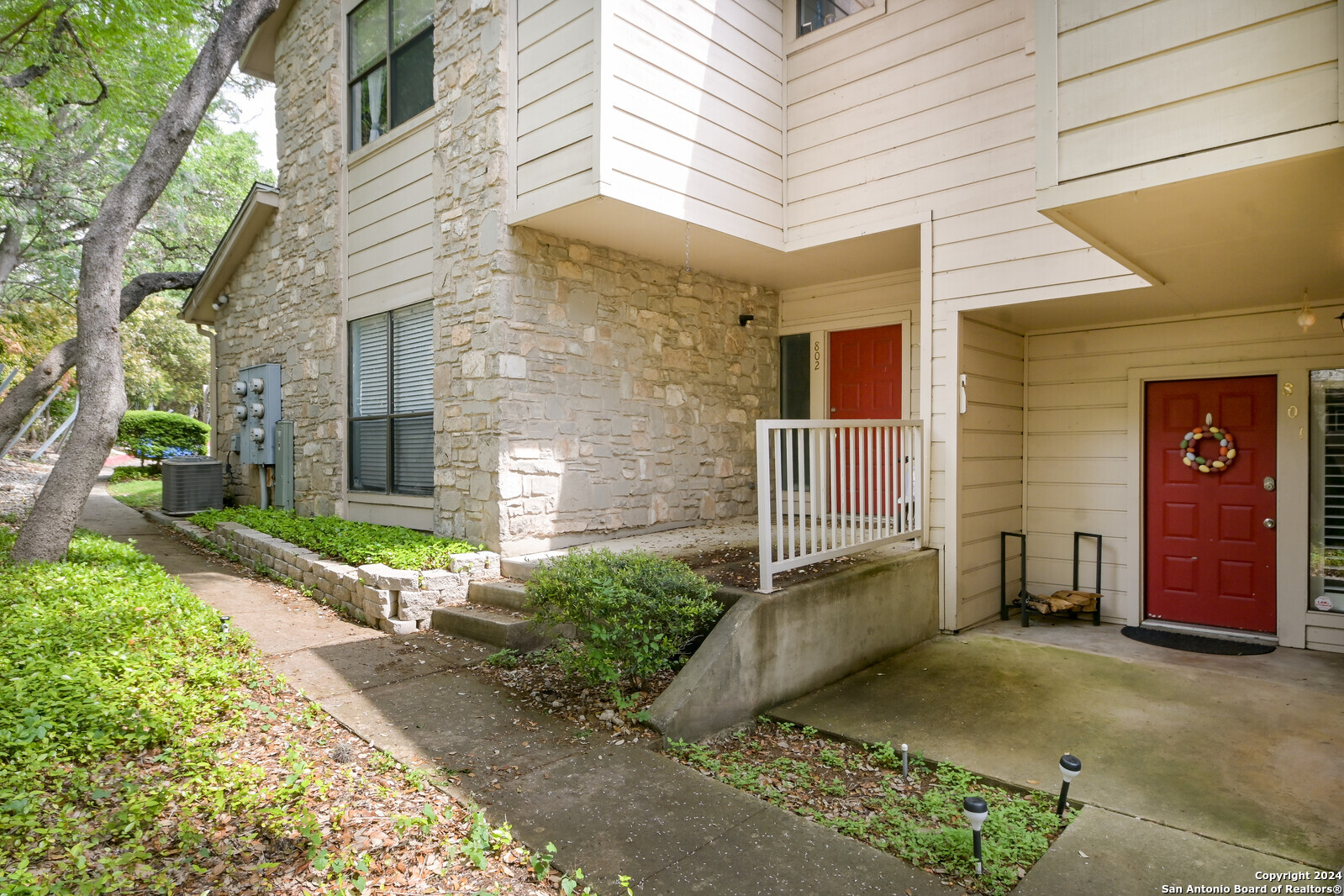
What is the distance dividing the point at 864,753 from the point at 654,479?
342cm

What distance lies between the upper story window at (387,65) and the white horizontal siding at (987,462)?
16.6 feet

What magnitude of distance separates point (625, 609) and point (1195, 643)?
4065mm

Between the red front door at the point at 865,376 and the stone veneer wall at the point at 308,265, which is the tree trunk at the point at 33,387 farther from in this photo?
the red front door at the point at 865,376

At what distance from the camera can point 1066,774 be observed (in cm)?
247

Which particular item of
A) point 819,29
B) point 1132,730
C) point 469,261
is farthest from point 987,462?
point 469,261

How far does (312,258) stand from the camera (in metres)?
7.49

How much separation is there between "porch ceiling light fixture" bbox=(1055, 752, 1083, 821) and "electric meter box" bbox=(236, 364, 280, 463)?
814 cm

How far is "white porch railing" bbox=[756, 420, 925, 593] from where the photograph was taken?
3766mm

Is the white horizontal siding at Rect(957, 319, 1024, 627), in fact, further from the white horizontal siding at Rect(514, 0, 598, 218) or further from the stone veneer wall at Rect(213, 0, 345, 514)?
the stone veneer wall at Rect(213, 0, 345, 514)

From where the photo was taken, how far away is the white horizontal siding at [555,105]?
4.65 metres

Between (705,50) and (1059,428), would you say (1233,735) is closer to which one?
(1059,428)

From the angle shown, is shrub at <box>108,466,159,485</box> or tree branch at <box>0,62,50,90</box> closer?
tree branch at <box>0,62,50,90</box>

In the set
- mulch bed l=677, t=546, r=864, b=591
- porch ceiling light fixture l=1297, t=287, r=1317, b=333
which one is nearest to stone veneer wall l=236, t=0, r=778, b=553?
mulch bed l=677, t=546, r=864, b=591

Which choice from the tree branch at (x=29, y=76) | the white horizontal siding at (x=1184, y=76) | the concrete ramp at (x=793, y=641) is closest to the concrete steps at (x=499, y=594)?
the concrete ramp at (x=793, y=641)
